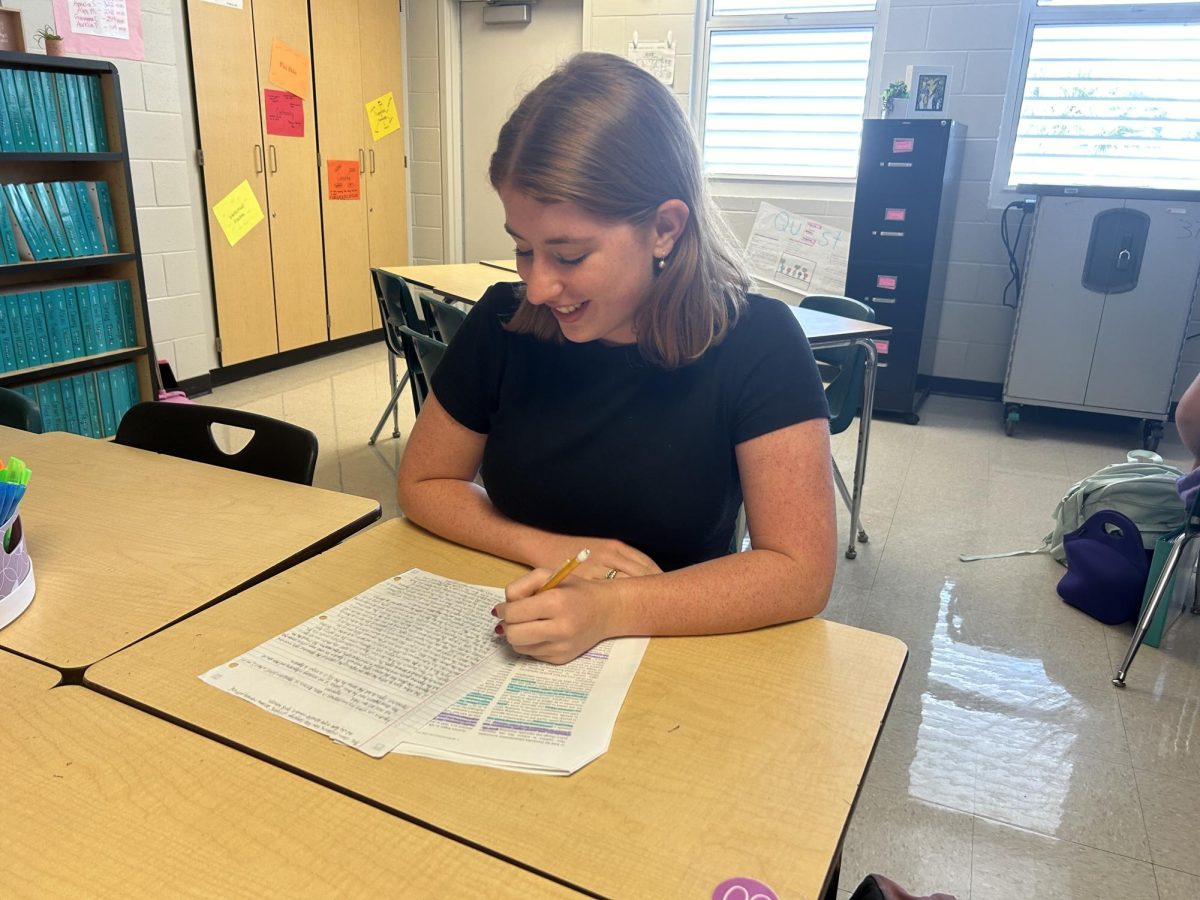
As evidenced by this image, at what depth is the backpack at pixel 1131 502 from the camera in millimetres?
2443

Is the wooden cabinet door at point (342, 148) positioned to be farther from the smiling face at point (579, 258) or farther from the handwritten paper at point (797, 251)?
the smiling face at point (579, 258)

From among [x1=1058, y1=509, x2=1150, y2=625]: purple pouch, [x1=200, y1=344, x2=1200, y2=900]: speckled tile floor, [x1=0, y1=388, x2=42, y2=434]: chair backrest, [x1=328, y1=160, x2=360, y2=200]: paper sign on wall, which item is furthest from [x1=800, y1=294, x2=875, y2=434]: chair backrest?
[x1=328, y1=160, x2=360, y2=200]: paper sign on wall

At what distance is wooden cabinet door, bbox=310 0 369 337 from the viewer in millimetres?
4805

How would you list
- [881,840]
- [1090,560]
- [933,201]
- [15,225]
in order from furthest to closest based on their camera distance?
[933,201]
[15,225]
[1090,560]
[881,840]

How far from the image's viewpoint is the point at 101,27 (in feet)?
11.5

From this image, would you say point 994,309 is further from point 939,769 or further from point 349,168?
point 349,168

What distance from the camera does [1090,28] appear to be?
4.16 metres

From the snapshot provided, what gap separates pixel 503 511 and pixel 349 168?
4.61 meters

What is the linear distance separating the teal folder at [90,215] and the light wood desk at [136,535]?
1.91 metres

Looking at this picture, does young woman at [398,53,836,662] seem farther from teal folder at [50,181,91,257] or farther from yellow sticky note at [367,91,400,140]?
yellow sticky note at [367,91,400,140]

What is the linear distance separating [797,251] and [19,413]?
4.11 metres

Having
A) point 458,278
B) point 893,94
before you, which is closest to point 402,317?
point 458,278

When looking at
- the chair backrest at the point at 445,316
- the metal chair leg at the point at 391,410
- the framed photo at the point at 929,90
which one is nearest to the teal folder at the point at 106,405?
the metal chair leg at the point at 391,410

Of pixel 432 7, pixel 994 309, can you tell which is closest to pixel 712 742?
pixel 994 309
